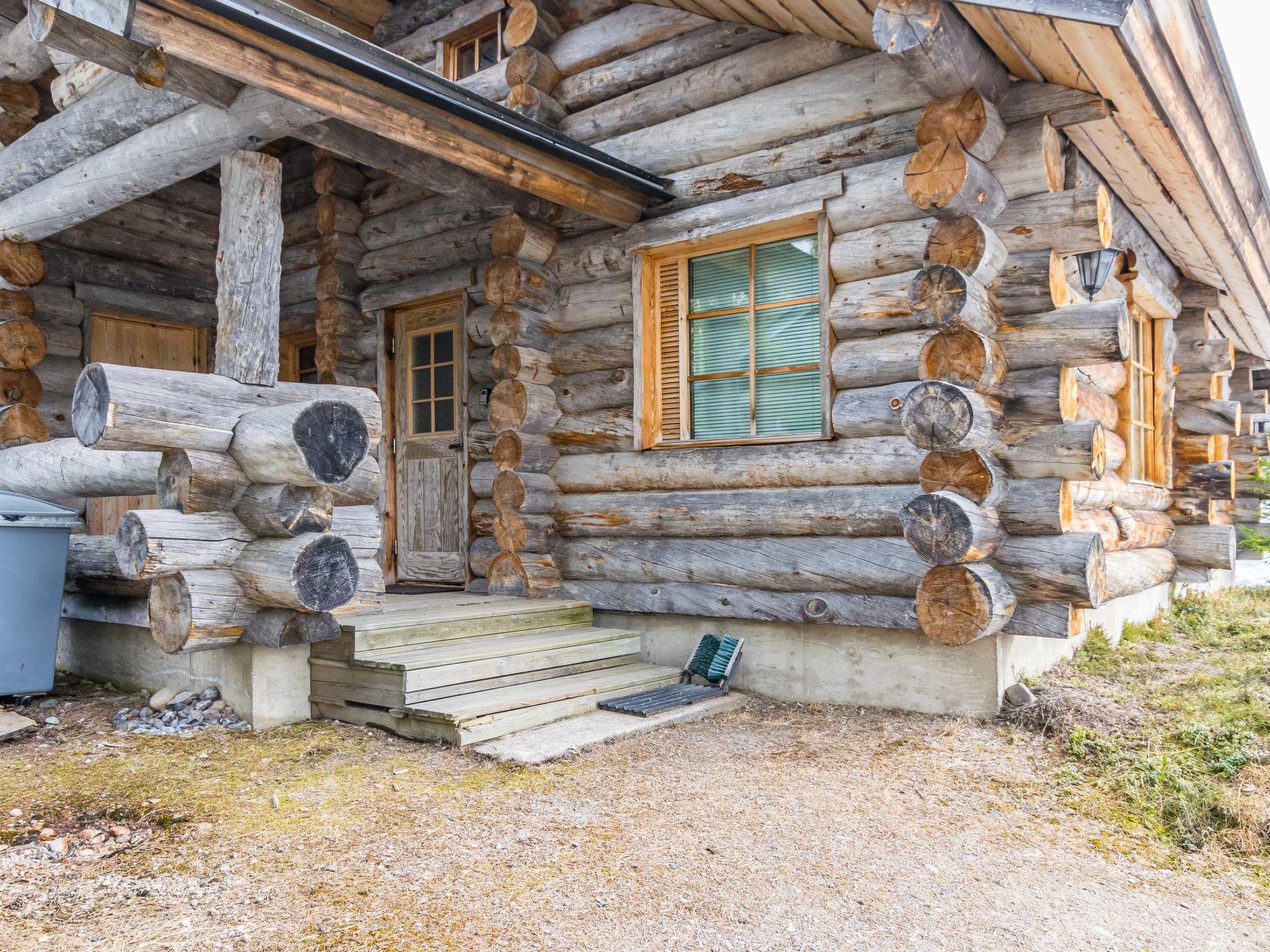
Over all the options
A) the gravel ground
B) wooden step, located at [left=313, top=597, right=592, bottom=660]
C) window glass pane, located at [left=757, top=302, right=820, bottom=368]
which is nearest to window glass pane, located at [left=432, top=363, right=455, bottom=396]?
wooden step, located at [left=313, top=597, right=592, bottom=660]

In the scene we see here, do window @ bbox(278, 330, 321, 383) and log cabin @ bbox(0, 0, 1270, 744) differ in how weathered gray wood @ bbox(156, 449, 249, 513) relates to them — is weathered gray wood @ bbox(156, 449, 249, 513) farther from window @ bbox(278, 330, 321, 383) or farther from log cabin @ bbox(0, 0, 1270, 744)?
window @ bbox(278, 330, 321, 383)

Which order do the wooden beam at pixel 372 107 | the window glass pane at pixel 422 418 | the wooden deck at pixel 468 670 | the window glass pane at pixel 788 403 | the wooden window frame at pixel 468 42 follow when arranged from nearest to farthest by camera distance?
1. the wooden beam at pixel 372 107
2. the wooden deck at pixel 468 670
3. the window glass pane at pixel 788 403
4. the wooden window frame at pixel 468 42
5. the window glass pane at pixel 422 418

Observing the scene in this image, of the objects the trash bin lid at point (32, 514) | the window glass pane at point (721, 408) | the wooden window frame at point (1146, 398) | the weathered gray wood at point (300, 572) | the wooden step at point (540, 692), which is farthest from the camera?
the wooden window frame at point (1146, 398)

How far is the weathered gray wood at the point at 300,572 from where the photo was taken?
437 centimetres

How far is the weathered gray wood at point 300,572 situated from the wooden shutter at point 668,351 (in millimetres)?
2350

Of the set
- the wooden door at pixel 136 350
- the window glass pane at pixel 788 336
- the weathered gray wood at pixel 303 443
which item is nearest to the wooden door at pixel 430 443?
the wooden door at pixel 136 350

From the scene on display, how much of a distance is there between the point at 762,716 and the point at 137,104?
4729mm

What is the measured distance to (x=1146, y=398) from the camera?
27.1 ft

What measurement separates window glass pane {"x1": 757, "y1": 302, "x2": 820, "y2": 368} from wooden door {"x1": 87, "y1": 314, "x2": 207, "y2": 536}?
500 centimetres

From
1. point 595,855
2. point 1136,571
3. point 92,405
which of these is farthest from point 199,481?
point 1136,571

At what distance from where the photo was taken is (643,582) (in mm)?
6203

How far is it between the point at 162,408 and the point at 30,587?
5.21 ft

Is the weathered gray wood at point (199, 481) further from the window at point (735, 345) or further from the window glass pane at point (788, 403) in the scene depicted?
the window glass pane at point (788, 403)

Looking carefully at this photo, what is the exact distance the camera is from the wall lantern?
216 inches
